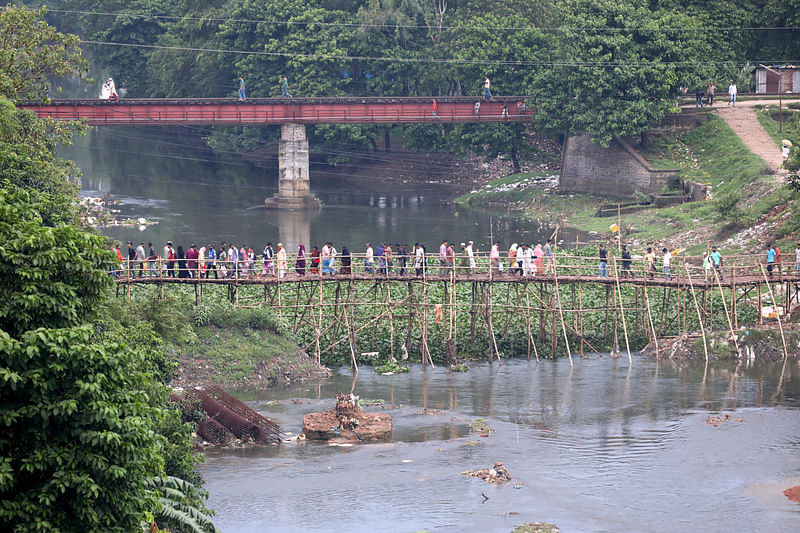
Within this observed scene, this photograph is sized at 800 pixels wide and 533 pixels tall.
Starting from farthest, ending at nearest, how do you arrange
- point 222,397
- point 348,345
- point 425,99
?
point 425,99 < point 348,345 < point 222,397

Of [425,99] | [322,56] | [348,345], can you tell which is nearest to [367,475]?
[348,345]

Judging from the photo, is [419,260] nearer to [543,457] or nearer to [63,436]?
[543,457]

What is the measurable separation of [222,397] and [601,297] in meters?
17.8

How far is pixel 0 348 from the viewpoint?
14.1 metres

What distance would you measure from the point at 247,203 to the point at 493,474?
2000 inches

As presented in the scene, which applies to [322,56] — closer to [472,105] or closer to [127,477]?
[472,105]

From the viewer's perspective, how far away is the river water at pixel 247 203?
62206 mm

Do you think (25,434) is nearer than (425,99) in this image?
Yes

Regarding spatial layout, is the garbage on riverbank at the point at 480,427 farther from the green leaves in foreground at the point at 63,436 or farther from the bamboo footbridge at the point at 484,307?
the green leaves in foreground at the point at 63,436

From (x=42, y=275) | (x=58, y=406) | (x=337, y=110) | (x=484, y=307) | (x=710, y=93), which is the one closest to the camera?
(x=58, y=406)

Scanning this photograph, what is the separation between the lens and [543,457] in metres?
28.5

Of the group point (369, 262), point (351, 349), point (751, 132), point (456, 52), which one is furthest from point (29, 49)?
point (751, 132)

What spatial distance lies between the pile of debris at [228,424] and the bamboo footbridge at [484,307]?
6853 millimetres

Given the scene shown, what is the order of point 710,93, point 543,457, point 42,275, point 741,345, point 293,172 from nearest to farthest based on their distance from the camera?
point 42,275 → point 543,457 → point 741,345 → point 710,93 → point 293,172
